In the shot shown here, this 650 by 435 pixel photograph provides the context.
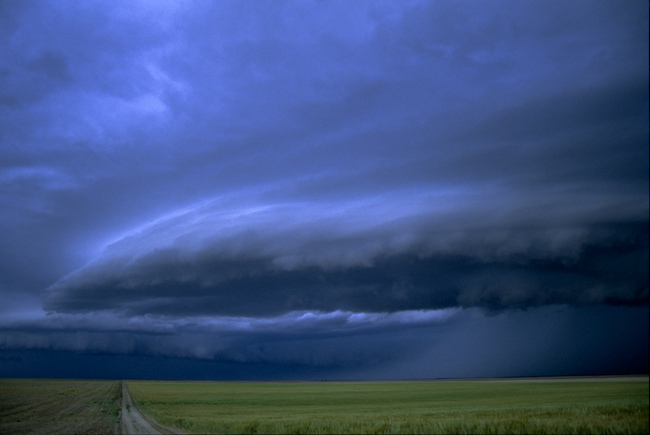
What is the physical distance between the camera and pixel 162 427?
4009 cm

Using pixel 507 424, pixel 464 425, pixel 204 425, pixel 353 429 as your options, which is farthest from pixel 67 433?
pixel 507 424

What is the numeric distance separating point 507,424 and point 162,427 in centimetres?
2847

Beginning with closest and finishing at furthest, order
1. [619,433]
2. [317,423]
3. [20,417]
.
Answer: [619,433] < [317,423] < [20,417]

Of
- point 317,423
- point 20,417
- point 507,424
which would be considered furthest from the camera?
point 20,417

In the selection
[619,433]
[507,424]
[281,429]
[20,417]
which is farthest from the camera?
[20,417]

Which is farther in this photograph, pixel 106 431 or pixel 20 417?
pixel 20 417

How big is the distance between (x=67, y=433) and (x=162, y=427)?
734 centimetres

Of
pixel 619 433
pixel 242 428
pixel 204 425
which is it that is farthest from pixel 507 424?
pixel 204 425

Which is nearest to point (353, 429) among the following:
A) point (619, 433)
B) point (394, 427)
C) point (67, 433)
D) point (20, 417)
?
point (394, 427)

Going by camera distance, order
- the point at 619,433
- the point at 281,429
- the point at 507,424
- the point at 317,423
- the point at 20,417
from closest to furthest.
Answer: the point at 619,433
the point at 507,424
the point at 281,429
the point at 317,423
the point at 20,417

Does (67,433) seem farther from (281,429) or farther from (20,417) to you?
(20,417)

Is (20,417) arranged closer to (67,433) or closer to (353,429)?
(67,433)

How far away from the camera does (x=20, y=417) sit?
5134cm

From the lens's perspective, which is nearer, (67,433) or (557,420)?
(557,420)
